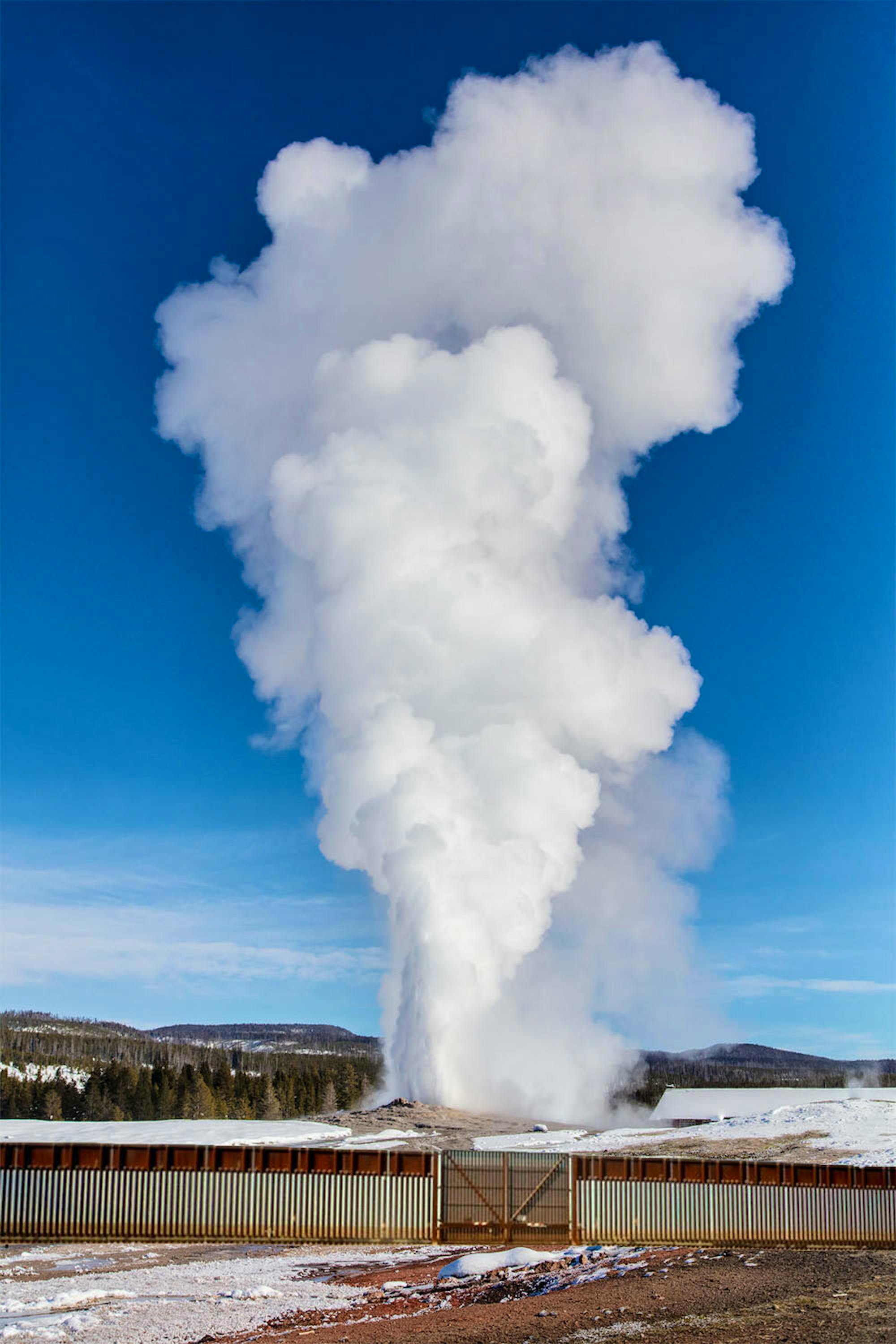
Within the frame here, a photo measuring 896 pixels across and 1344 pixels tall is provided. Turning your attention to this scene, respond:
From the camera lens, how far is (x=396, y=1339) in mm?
22562

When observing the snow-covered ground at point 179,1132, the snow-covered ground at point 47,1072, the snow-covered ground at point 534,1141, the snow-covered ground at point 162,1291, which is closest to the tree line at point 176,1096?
the snow-covered ground at point 47,1072

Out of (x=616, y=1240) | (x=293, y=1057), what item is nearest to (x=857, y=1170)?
(x=616, y=1240)

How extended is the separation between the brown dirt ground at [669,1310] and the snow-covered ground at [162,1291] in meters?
1.73

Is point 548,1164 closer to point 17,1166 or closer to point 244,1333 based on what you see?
point 244,1333

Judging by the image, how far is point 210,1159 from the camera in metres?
30.7

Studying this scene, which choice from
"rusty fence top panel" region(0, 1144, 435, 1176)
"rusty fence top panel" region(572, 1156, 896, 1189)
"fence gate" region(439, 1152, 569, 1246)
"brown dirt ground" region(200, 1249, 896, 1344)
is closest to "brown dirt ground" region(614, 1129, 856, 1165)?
"rusty fence top panel" region(572, 1156, 896, 1189)

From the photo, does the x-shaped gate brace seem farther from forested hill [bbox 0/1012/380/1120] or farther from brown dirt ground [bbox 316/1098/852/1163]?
forested hill [bbox 0/1012/380/1120]

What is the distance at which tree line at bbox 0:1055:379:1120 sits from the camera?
9981 cm

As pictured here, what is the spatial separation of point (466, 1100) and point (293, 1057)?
10899cm

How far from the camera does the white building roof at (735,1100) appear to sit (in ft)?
288

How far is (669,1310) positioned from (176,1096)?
291ft

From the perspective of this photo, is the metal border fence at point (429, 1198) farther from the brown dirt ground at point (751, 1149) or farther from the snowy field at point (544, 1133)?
the snowy field at point (544, 1133)

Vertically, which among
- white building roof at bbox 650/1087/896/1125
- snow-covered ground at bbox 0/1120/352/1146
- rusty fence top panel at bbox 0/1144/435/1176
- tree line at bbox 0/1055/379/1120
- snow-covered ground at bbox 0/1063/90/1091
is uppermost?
rusty fence top panel at bbox 0/1144/435/1176

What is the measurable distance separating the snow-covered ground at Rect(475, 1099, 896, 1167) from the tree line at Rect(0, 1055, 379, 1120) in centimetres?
4194
